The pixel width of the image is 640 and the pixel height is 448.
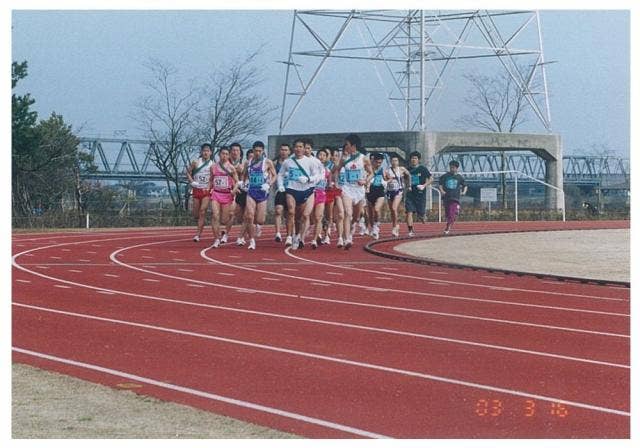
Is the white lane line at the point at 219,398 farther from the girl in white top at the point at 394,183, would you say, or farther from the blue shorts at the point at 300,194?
the girl in white top at the point at 394,183

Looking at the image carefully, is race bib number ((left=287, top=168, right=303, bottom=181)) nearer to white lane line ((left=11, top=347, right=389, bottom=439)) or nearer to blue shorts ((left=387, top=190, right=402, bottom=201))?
blue shorts ((left=387, top=190, right=402, bottom=201))

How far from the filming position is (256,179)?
24750 mm

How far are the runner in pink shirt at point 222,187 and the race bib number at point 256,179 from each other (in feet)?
0.92

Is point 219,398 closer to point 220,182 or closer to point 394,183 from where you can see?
point 220,182

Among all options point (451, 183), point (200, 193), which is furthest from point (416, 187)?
point (200, 193)

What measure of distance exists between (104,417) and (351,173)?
57.4 feet

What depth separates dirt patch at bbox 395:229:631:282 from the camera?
2050 cm

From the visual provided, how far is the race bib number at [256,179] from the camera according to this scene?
80.9 feet

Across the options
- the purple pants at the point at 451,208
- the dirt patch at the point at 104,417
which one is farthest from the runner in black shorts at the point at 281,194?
the dirt patch at the point at 104,417

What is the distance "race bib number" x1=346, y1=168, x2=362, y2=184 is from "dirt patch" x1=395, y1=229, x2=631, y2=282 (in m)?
1.45

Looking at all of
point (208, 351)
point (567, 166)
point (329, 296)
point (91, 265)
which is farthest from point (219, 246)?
point (567, 166)

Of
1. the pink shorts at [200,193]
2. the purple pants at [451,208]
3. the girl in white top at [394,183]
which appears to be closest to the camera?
the pink shorts at [200,193]

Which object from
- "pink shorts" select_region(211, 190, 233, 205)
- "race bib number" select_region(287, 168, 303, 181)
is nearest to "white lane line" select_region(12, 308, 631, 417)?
"race bib number" select_region(287, 168, 303, 181)

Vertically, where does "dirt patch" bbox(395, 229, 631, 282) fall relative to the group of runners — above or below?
below
